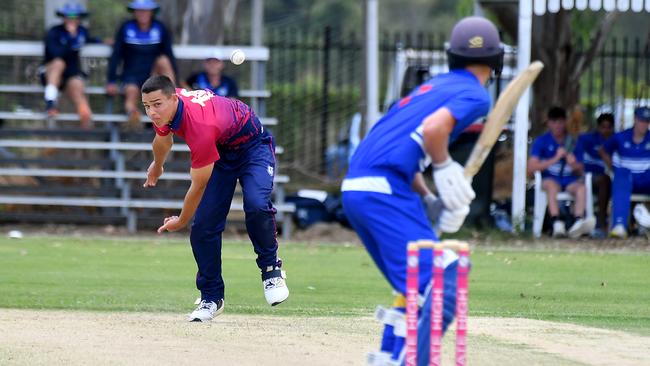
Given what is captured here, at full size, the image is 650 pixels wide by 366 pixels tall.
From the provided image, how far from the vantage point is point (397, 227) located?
6.28 m

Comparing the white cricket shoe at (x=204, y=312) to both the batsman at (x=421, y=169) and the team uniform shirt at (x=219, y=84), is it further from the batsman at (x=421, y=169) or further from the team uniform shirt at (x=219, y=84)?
the team uniform shirt at (x=219, y=84)

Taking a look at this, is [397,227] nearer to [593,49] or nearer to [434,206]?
[434,206]

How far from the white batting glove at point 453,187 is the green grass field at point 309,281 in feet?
12.1

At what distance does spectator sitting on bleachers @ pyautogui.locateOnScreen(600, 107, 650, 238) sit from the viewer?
16906 millimetres

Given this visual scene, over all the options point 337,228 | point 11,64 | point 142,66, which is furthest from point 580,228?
point 11,64

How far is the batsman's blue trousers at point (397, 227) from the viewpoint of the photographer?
6227 mm

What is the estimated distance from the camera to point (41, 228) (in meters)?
18.3

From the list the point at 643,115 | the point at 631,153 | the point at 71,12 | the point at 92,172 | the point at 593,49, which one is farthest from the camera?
the point at 593,49

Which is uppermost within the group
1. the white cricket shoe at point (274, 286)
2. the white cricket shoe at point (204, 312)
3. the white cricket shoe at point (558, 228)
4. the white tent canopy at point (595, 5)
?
the white tent canopy at point (595, 5)

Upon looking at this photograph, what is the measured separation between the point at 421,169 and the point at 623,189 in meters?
11.0

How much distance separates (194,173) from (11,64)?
17766 mm

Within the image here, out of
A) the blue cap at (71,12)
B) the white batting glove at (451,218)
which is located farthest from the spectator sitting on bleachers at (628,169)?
the white batting glove at (451,218)

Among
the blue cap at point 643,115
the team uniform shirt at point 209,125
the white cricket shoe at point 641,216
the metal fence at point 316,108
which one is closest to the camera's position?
the team uniform shirt at point 209,125

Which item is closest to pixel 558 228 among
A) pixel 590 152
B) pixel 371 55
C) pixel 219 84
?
pixel 590 152
